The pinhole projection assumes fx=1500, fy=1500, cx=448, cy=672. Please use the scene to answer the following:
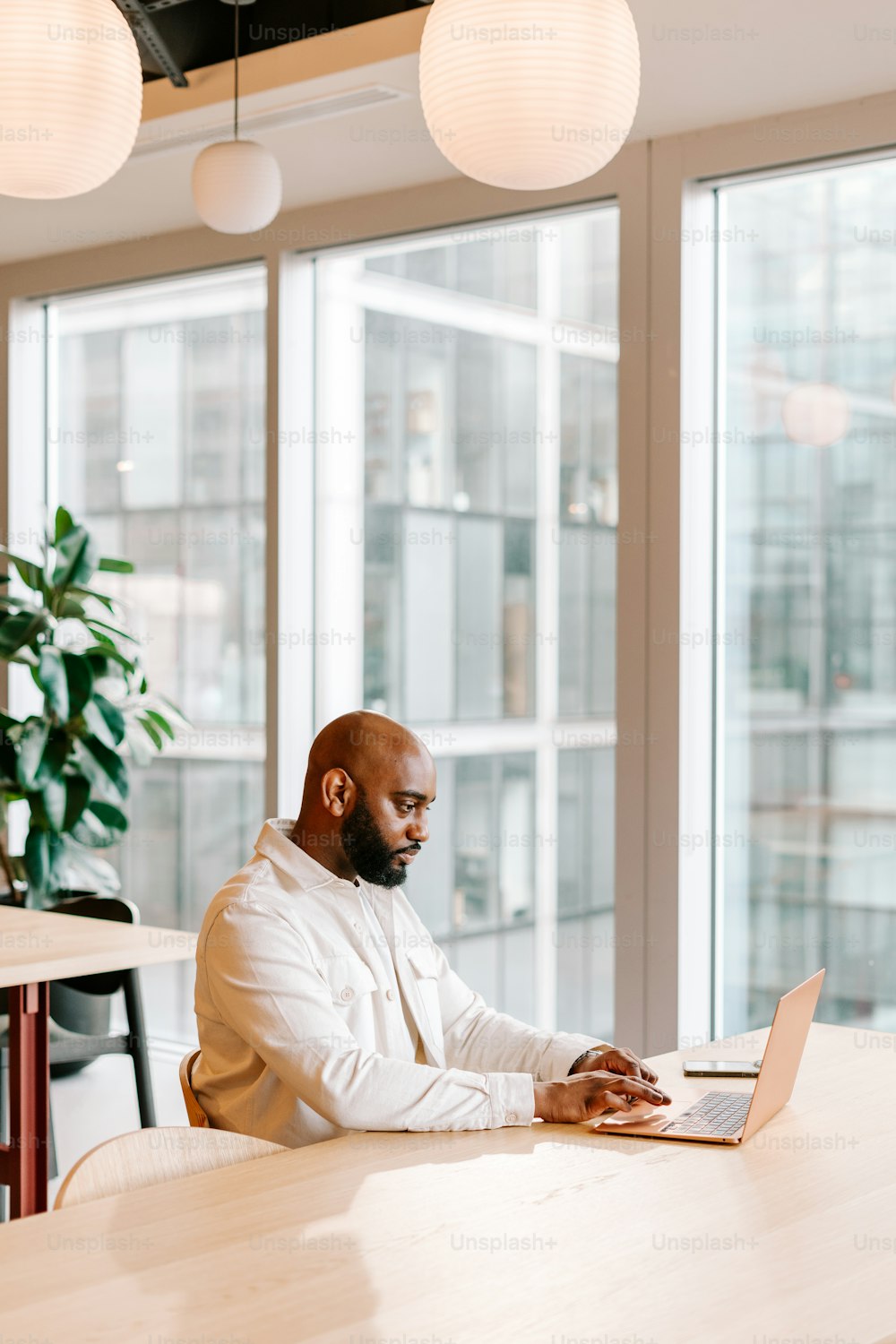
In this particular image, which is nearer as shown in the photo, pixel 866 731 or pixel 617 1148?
pixel 617 1148

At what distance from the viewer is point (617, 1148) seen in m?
2.02

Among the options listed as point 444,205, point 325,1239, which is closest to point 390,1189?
point 325,1239

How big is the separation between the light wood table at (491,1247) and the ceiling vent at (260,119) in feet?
8.82

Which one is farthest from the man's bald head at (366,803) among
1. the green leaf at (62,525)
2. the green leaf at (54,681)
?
the green leaf at (62,525)

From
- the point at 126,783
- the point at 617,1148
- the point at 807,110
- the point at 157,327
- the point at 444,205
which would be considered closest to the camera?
the point at 617,1148

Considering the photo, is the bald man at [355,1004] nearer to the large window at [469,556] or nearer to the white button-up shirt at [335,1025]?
the white button-up shirt at [335,1025]

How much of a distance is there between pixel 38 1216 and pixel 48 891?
9.92 feet

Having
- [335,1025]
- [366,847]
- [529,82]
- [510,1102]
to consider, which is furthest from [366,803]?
[529,82]

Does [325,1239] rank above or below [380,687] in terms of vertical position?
below

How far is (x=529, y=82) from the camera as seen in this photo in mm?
2062

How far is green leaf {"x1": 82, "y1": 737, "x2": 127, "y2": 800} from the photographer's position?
4734mm

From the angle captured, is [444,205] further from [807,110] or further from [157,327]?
[157,327]

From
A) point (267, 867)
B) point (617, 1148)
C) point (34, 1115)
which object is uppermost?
point (267, 867)

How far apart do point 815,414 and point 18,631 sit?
2.45 m
